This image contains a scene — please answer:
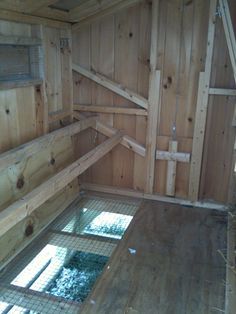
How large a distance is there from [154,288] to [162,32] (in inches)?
83.2

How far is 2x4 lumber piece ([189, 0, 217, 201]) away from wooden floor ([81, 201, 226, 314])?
1.05ft

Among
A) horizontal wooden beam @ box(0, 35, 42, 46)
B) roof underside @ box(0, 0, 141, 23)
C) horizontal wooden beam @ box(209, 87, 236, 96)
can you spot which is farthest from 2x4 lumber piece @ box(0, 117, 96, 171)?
horizontal wooden beam @ box(209, 87, 236, 96)

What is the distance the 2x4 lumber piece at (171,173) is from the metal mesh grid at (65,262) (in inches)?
15.6

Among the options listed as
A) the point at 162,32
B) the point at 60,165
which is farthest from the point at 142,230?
the point at 162,32

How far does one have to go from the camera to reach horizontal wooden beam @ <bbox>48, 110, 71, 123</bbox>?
9.70 ft

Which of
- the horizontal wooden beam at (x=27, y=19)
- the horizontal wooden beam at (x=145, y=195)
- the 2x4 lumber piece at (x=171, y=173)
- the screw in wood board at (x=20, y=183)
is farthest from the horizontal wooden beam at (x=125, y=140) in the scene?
the screw in wood board at (x=20, y=183)

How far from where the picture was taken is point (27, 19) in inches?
96.3

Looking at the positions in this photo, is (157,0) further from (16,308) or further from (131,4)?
(16,308)

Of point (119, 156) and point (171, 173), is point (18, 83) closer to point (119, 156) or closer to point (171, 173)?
point (119, 156)

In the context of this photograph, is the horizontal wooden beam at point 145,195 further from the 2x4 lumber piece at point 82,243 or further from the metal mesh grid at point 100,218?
the 2x4 lumber piece at point 82,243

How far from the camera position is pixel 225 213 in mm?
3092

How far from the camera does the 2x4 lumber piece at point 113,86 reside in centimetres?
315

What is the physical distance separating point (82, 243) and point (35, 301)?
2.14ft

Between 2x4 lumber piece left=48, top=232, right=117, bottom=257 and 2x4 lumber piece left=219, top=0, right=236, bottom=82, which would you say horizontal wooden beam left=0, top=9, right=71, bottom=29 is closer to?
2x4 lumber piece left=219, top=0, right=236, bottom=82
